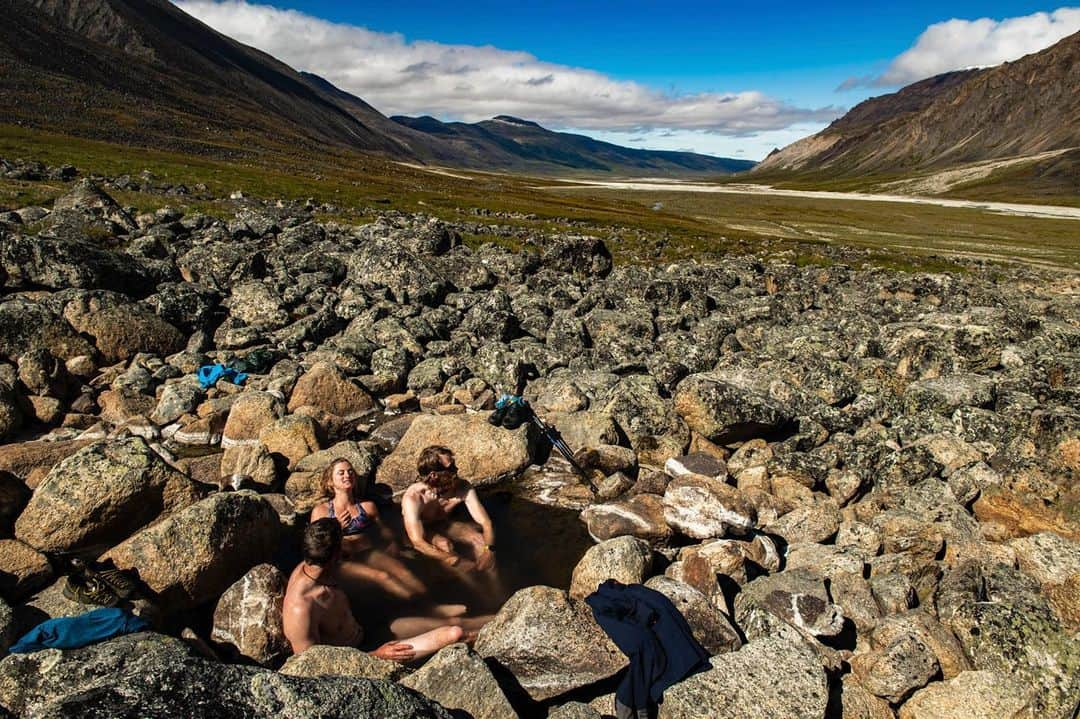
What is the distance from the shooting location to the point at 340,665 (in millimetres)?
8172

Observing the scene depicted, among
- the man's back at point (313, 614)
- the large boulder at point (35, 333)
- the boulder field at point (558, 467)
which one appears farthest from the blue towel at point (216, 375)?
the man's back at point (313, 614)

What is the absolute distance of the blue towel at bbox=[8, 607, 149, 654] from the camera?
25.2 ft

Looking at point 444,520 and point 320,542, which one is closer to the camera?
point 320,542

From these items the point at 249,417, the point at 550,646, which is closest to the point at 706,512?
the point at 550,646

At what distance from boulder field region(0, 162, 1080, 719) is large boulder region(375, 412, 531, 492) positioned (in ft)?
0.29

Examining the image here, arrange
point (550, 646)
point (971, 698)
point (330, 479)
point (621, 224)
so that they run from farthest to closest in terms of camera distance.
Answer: point (621, 224) < point (330, 479) < point (550, 646) < point (971, 698)

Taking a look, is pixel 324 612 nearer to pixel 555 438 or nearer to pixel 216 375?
pixel 555 438

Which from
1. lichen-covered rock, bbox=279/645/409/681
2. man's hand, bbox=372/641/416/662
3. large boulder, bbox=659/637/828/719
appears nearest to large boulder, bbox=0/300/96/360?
man's hand, bbox=372/641/416/662

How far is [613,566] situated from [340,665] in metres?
5.08

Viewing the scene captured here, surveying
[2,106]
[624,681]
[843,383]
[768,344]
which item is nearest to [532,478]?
[624,681]

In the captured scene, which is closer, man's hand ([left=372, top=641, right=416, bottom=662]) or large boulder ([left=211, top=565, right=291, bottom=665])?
large boulder ([left=211, top=565, right=291, bottom=665])

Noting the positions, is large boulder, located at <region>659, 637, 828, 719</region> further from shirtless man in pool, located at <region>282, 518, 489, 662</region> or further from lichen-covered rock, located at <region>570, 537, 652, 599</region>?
shirtless man in pool, located at <region>282, 518, 489, 662</region>

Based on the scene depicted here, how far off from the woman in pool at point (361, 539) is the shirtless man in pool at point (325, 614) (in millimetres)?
1764

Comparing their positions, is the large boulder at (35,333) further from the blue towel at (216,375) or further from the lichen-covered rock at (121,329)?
the blue towel at (216,375)
